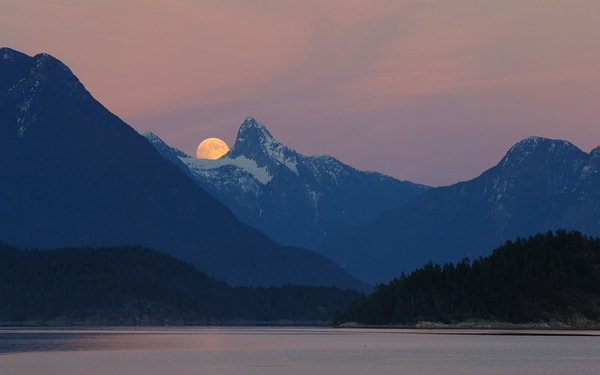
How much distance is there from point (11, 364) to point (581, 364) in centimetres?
8508

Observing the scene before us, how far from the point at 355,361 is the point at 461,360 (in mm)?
17012

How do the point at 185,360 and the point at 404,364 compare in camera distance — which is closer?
the point at 404,364

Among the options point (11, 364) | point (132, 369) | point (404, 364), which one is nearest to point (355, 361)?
point (404, 364)

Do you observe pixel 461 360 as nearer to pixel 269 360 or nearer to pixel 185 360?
pixel 269 360

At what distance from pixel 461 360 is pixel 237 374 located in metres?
44.6

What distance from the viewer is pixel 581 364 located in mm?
175125

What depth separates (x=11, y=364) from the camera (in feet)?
568

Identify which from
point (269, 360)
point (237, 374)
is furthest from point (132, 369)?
point (269, 360)

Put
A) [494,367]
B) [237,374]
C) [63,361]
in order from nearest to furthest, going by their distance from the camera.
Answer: [237,374], [494,367], [63,361]

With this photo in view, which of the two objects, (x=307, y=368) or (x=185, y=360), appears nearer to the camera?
(x=307, y=368)

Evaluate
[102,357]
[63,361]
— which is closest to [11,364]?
[63,361]

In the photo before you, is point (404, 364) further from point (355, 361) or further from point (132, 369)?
point (132, 369)

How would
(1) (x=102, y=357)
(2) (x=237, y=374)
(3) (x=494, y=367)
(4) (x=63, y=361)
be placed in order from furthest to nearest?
(1) (x=102, y=357) < (4) (x=63, y=361) < (3) (x=494, y=367) < (2) (x=237, y=374)

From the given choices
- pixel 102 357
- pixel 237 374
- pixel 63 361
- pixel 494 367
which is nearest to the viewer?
pixel 237 374
